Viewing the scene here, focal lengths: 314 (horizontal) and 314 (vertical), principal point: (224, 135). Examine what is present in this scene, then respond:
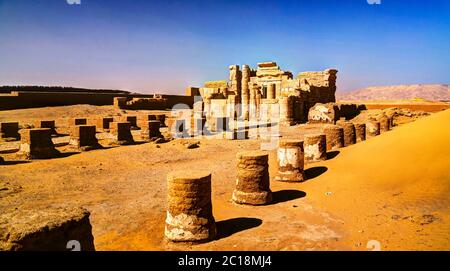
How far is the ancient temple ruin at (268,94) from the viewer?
2672cm

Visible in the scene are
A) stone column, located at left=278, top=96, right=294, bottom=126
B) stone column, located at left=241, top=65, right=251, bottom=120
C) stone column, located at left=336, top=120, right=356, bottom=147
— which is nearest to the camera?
stone column, located at left=336, top=120, right=356, bottom=147

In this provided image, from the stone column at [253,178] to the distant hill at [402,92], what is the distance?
9350 centimetres

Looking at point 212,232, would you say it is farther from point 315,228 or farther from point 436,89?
point 436,89

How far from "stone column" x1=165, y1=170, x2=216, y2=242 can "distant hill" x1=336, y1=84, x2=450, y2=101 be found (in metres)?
95.8

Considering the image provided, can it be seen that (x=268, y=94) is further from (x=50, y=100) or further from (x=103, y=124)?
(x=50, y=100)

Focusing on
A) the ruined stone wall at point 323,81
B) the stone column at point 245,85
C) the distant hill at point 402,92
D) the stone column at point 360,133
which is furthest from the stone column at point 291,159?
the distant hill at point 402,92

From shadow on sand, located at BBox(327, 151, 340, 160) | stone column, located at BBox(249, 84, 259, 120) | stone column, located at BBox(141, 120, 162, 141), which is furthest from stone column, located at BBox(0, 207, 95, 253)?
stone column, located at BBox(249, 84, 259, 120)

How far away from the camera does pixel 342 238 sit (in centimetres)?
608

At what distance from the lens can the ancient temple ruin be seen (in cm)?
2672

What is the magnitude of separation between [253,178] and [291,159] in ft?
7.92

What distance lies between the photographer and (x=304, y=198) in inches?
344

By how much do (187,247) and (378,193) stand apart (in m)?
5.01

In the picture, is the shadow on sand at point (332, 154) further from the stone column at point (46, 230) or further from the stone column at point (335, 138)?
the stone column at point (46, 230)

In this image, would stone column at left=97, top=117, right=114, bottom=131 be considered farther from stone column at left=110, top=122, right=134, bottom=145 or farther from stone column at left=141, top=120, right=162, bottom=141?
stone column at left=110, top=122, right=134, bottom=145
